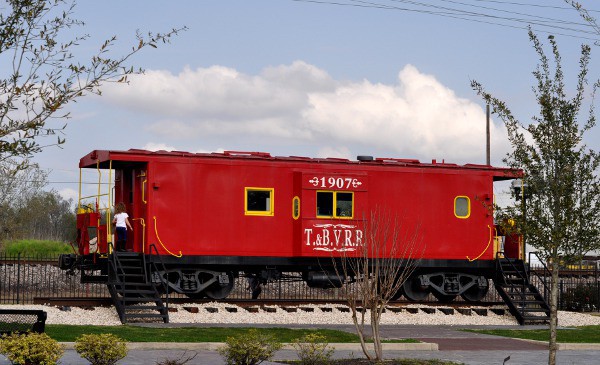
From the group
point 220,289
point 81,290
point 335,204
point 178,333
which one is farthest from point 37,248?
point 178,333

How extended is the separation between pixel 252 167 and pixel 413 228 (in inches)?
182

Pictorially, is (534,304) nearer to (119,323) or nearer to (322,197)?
(322,197)

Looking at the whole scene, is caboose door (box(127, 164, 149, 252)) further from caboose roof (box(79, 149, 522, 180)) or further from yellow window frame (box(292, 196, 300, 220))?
yellow window frame (box(292, 196, 300, 220))

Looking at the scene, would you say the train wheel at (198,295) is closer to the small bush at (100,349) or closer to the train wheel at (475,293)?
the train wheel at (475,293)

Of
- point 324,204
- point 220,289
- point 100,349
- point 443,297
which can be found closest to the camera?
point 100,349

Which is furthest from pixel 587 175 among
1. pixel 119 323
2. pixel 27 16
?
pixel 119 323

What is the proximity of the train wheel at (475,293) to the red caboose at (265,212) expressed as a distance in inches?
41.0

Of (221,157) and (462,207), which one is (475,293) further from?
(221,157)

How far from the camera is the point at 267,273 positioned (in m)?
26.2

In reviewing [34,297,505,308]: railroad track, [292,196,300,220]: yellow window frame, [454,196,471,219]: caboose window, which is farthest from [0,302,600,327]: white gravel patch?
[454,196,471,219]: caboose window

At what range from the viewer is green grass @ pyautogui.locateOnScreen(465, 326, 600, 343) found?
21.0 meters

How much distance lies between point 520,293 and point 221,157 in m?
8.61

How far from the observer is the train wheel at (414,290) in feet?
89.6

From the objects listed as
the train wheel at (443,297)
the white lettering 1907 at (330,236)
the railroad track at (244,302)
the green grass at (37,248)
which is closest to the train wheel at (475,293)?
the train wheel at (443,297)
